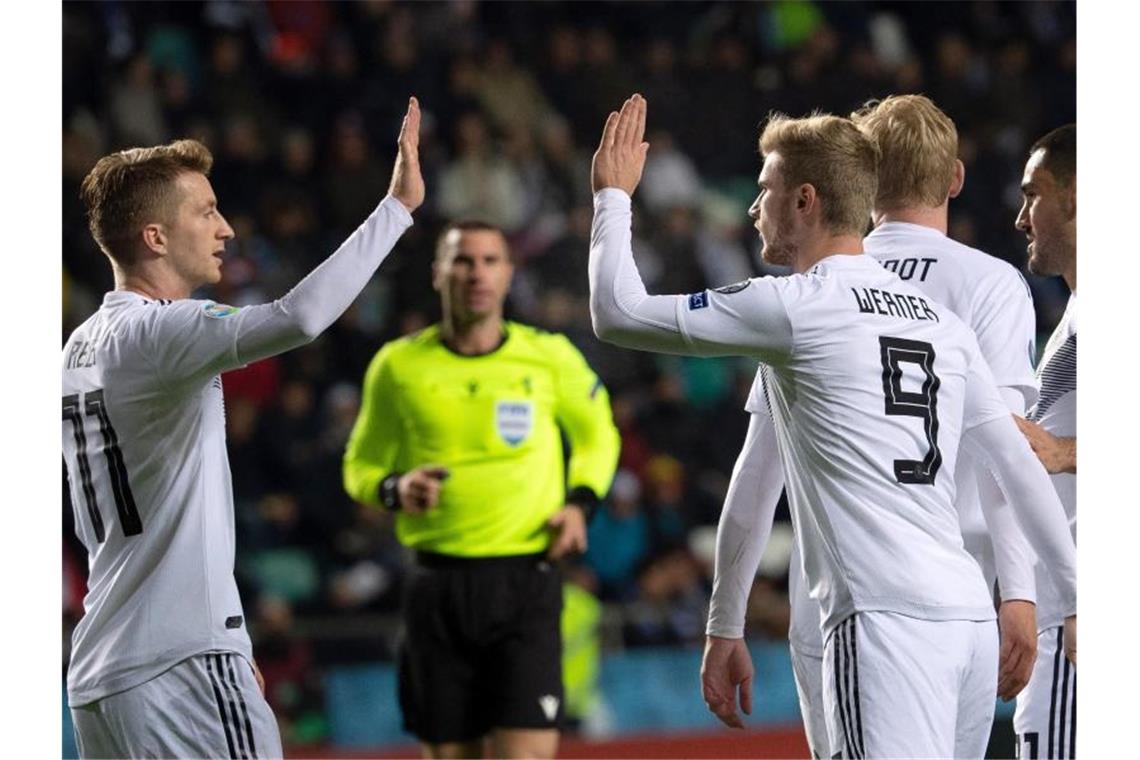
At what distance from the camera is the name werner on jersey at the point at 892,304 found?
3.43m

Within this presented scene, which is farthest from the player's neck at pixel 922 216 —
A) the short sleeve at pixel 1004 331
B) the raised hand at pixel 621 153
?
the raised hand at pixel 621 153

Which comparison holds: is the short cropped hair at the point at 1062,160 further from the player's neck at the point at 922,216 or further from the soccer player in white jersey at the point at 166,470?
the soccer player in white jersey at the point at 166,470

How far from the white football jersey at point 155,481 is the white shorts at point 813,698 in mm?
1319

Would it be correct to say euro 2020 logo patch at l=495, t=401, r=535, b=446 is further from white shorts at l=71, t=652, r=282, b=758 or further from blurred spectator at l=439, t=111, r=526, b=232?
blurred spectator at l=439, t=111, r=526, b=232

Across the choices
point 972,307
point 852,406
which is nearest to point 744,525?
point 852,406

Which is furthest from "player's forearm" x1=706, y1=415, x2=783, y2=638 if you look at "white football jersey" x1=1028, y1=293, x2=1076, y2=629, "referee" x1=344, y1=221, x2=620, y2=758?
"referee" x1=344, y1=221, x2=620, y2=758

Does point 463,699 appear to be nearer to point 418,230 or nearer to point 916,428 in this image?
point 916,428

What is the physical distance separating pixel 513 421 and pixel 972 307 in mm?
2616

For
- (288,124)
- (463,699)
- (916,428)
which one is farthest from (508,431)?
(288,124)

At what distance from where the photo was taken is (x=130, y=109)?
11.1 m

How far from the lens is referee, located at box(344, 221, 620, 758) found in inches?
238

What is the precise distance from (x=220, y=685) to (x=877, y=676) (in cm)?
138

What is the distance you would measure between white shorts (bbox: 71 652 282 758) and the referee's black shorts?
2497mm

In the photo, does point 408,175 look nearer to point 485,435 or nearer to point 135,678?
point 135,678
